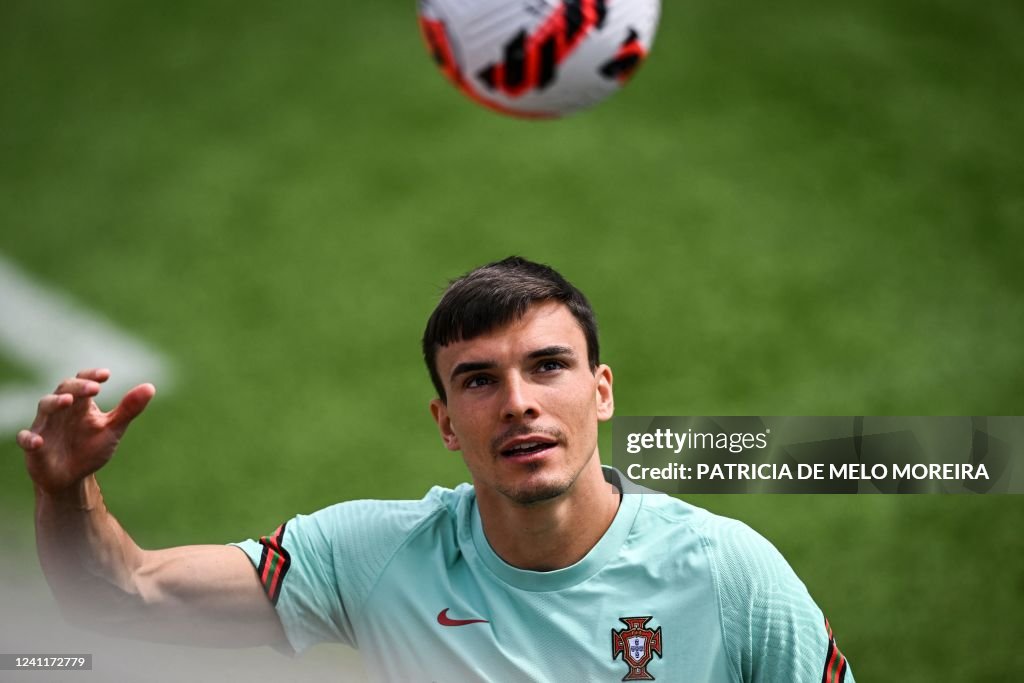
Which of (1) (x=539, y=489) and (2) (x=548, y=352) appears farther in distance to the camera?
(2) (x=548, y=352)

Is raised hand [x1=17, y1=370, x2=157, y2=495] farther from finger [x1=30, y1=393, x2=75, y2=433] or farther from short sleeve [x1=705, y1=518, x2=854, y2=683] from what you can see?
short sleeve [x1=705, y1=518, x2=854, y2=683]

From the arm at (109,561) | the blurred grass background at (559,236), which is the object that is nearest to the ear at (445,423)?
the arm at (109,561)

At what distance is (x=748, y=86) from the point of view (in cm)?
984

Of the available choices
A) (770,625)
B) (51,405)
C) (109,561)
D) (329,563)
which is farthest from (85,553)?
(770,625)

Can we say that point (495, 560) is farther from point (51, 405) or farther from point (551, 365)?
point (51, 405)

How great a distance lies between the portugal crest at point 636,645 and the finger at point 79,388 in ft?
6.00

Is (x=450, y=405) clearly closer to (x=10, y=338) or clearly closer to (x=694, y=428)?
(x=694, y=428)

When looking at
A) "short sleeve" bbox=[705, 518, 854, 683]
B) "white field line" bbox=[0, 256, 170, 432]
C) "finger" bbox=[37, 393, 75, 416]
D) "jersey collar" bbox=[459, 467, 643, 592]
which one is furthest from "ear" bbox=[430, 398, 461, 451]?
"white field line" bbox=[0, 256, 170, 432]

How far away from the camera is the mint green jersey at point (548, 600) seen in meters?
4.37

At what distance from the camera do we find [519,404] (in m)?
4.38

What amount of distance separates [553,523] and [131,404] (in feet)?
4.58

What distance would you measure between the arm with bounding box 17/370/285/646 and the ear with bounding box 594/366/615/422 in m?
1.32

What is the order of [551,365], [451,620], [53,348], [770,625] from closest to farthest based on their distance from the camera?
[770,625] < [551,365] < [451,620] < [53,348]

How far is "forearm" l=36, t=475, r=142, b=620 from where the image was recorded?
433cm
